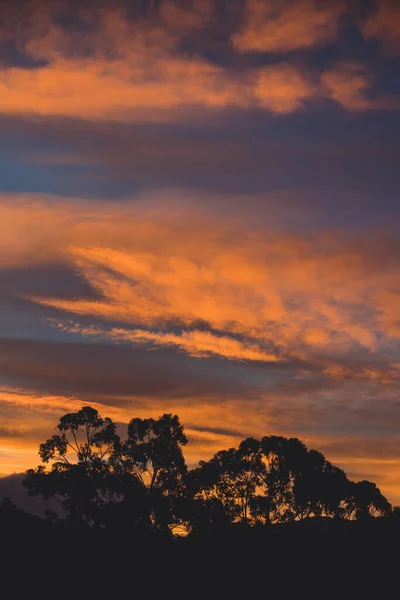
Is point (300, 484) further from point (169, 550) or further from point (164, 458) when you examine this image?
point (169, 550)

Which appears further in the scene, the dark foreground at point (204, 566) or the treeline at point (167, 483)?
the treeline at point (167, 483)

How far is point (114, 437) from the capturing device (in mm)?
80688

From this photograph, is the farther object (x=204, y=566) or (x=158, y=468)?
(x=158, y=468)

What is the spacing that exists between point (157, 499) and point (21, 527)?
94.7ft

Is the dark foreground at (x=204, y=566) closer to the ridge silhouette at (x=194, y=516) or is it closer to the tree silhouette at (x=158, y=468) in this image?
the ridge silhouette at (x=194, y=516)

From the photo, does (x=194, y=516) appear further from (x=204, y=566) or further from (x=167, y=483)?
(x=204, y=566)

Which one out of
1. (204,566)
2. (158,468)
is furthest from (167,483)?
(204,566)

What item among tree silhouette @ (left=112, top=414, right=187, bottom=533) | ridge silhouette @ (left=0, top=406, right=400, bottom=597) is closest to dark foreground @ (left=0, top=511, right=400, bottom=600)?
ridge silhouette @ (left=0, top=406, right=400, bottom=597)

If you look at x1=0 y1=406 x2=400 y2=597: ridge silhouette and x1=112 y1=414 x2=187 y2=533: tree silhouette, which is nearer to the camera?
x1=0 y1=406 x2=400 y2=597: ridge silhouette

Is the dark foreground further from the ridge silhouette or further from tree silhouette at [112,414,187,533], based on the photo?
tree silhouette at [112,414,187,533]

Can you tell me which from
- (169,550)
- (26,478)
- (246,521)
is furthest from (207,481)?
(169,550)

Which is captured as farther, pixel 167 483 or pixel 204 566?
pixel 167 483

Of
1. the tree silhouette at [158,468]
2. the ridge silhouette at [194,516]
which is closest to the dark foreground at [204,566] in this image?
the ridge silhouette at [194,516]

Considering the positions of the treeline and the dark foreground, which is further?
the treeline
